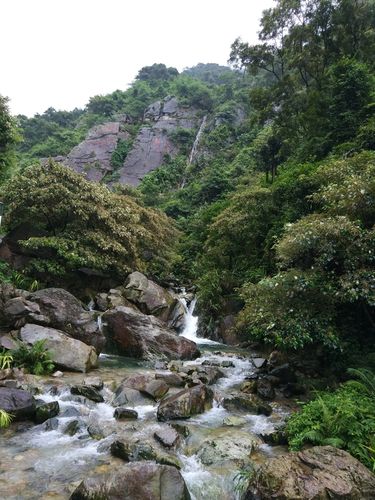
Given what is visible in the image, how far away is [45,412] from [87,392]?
4.88 feet

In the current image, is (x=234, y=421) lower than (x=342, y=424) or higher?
lower

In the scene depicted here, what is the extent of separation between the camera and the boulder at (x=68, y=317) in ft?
47.0

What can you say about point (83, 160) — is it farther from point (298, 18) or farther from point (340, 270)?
point (340, 270)

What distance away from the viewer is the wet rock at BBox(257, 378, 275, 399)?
35.9ft

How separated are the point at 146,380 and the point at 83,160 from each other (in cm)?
5428

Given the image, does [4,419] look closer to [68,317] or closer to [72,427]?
[72,427]

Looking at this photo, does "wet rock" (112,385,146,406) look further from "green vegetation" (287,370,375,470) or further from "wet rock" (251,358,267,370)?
"wet rock" (251,358,267,370)

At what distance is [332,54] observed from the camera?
86.5 ft

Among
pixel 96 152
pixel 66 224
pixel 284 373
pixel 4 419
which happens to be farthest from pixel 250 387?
pixel 96 152

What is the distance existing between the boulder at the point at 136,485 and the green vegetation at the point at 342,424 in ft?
8.80

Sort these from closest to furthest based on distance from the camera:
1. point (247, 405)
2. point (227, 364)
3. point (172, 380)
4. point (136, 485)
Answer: point (136, 485)
point (247, 405)
point (172, 380)
point (227, 364)

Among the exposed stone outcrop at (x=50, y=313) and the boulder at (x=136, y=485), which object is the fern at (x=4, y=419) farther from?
the exposed stone outcrop at (x=50, y=313)

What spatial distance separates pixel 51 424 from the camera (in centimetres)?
833

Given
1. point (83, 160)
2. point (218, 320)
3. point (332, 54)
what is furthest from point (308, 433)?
point (83, 160)
